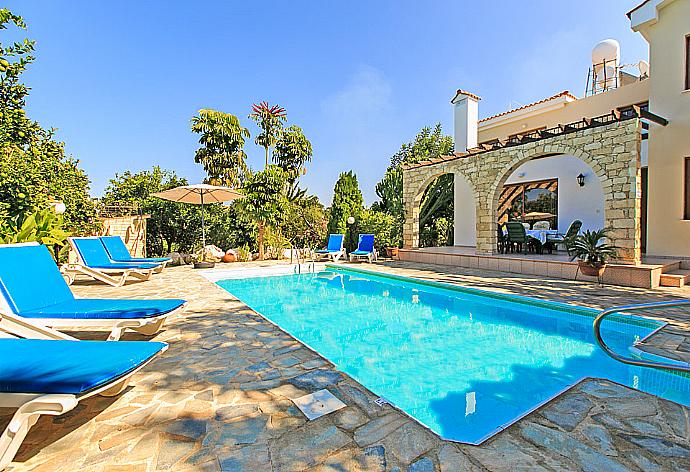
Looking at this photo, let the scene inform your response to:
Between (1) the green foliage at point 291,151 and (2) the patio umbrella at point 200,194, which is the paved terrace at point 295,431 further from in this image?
Result: (1) the green foliage at point 291,151

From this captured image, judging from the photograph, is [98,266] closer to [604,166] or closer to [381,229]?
[381,229]

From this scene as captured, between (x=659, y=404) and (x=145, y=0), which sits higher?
(x=145, y=0)

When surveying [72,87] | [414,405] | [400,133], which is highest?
[400,133]

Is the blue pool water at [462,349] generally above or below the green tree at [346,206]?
below

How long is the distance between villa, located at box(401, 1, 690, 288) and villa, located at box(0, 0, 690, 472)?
0.18 feet

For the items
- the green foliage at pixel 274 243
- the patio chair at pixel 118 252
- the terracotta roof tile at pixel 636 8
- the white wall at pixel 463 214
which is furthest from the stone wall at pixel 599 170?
the patio chair at pixel 118 252

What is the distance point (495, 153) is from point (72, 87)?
609 inches

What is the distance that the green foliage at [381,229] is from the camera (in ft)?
50.9

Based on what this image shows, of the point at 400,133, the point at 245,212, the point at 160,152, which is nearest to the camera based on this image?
the point at 245,212

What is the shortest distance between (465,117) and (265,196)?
30.3 feet

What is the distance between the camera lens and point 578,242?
8234mm

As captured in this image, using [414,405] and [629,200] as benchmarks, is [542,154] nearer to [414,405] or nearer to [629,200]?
[629,200]

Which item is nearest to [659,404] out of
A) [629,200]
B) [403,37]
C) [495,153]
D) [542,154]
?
[629,200]

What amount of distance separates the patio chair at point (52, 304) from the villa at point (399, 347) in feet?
0.08
